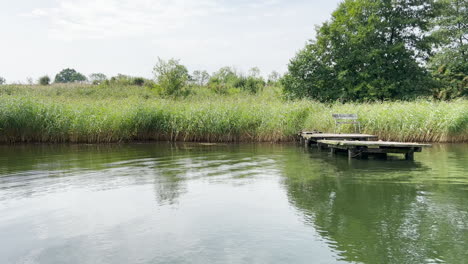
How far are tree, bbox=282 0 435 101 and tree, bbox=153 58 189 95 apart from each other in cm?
1005

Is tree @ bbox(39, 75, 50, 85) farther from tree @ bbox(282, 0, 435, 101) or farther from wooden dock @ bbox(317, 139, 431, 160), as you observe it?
wooden dock @ bbox(317, 139, 431, 160)

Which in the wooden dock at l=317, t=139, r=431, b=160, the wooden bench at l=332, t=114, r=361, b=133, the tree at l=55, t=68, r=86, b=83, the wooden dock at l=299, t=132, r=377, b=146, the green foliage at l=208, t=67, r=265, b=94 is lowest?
the wooden dock at l=317, t=139, r=431, b=160

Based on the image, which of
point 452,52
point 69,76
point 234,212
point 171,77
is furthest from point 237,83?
point 69,76

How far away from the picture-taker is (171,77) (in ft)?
111

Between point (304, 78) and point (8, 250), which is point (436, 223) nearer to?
point (8, 250)

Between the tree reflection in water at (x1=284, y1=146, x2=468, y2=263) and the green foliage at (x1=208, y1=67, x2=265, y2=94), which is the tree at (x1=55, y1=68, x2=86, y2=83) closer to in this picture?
the green foliage at (x1=208, y1=67, x2=265, y2=94)

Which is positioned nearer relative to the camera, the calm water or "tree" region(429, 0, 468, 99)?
the calm water

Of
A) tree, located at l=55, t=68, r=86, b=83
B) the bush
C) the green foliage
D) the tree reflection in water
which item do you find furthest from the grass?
tree, located at l=55, t=68, r=86, b=83

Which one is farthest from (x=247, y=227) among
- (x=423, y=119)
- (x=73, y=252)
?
(x=423, y=119)

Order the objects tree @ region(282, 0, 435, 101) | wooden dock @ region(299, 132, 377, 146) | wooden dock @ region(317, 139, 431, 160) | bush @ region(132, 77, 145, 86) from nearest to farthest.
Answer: wooden dock @ region(317, 139, 431, 160) < wooden dock @ region(299, 132, 377, 146) < tree @ region(282, 0, 435, 101) < bush @ region(132, 77, 145, 86)

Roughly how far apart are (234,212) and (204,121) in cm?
1165

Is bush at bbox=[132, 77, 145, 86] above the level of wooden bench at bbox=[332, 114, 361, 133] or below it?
above

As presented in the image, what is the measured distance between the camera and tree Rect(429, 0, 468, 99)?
115 feet

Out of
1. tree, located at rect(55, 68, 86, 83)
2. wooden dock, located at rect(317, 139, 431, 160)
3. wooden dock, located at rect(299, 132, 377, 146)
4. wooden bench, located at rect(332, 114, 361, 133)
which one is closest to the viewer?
wooden dock, located at rect(317, 139, 431, 160)
